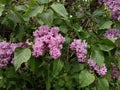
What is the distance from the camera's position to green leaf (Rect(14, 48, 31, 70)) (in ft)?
4.76

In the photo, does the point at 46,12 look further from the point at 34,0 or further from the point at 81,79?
the point at 81,79

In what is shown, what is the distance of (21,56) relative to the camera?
1474 millimetres

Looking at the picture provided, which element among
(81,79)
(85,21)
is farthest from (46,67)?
(85,21)

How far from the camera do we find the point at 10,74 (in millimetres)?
1691

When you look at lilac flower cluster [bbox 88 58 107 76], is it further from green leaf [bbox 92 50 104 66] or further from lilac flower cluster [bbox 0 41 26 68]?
lilac flower cluster [bbox 0 41 26 68]

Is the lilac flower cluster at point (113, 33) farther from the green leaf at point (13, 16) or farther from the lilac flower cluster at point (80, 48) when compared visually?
the green leaf at point (13, 16)

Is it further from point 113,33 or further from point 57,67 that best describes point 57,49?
point 113,33

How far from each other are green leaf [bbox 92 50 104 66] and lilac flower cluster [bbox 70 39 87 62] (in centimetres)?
4

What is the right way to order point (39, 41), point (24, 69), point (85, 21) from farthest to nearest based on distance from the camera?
point (85, 21) < point (24, 69) < point (39, 41)

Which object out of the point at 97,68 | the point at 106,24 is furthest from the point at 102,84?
the point at 106,24

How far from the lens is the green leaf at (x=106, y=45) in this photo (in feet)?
5.06

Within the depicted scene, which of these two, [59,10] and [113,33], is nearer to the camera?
[59,10]

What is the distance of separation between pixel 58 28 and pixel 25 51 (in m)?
0.17

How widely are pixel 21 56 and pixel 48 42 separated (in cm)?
13
